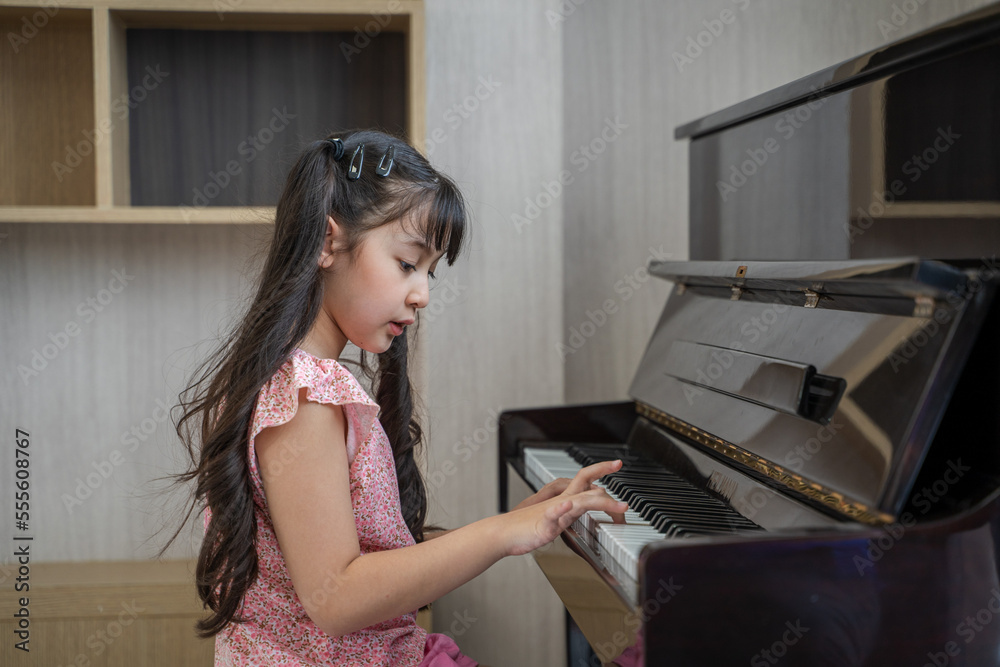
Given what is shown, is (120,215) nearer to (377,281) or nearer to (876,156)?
(377,281)

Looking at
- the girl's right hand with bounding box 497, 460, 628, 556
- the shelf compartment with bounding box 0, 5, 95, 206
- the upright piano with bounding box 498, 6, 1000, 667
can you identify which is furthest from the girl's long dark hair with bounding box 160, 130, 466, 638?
the shelf compartment with bounding box 0, 5, 95, 206

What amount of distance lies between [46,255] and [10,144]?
1.00ft

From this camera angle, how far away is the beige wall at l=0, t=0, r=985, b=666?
84.9 inches

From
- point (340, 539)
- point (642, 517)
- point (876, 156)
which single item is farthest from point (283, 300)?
point (876, 156)

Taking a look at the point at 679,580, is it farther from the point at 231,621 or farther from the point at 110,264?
the point at 110,264

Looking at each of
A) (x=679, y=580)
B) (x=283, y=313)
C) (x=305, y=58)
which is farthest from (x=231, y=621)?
(x=305, y=58)

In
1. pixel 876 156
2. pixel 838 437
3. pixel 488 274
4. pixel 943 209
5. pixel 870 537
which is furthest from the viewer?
pixel 488 274

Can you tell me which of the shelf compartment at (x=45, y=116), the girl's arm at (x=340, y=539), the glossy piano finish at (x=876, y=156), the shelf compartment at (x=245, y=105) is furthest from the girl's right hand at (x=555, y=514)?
the shelf compartment at (x=45, y=116)

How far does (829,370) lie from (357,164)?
0.70 meters

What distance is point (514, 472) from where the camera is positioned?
1.72 m

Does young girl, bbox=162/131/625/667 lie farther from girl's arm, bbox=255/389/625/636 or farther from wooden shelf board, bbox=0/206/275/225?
wooden shelf board, bbox=0/206/275/225

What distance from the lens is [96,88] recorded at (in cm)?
195

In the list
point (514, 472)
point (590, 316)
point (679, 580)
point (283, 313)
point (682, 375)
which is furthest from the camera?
point (590, 316)

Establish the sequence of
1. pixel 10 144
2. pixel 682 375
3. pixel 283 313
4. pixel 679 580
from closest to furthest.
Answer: pixel 679 580 → pixel 283 313 → pixel 682 375 → pixel 10 144
